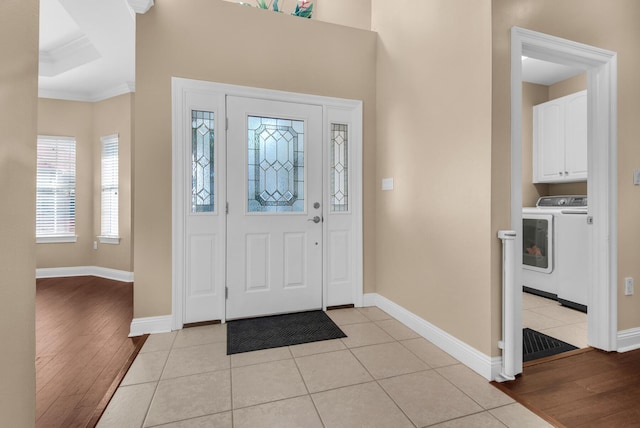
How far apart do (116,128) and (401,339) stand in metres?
4.93

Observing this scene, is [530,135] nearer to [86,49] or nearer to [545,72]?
[545,72]

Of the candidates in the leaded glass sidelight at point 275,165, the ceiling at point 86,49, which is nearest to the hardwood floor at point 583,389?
the leaded glass sidelight at point 275,165

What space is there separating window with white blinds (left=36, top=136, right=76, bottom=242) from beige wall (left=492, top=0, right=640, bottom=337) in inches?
228

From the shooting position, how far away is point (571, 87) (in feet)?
13.6

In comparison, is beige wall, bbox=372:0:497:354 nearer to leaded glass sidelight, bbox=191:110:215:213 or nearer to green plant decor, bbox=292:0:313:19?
green plant decor, bbox=292:0:313:19

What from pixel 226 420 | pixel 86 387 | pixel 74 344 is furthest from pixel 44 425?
pixel 74 344

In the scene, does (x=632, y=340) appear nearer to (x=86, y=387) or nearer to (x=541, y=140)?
(x=541, y=140)

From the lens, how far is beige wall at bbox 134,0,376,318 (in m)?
2.56

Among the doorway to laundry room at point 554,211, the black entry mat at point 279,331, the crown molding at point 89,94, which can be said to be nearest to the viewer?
the black entry mat at point 279,331

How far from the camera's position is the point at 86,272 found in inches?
190

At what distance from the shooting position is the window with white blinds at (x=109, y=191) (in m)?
4.68

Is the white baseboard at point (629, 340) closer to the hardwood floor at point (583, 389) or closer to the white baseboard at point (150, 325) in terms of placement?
the hardwood floor at point (583, 389)

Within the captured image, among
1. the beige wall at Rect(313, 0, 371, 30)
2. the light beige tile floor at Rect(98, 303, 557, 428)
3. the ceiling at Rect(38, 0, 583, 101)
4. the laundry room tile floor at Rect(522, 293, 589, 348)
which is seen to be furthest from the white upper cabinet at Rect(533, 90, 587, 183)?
the light beige tile floor at Rect(98, 303, 557, 428)

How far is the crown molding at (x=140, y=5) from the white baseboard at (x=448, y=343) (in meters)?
3.34
